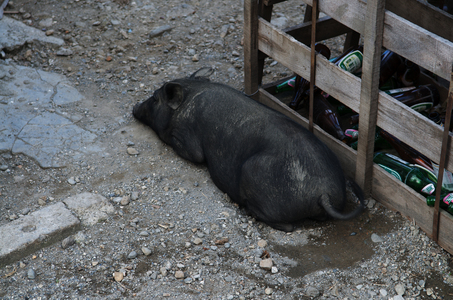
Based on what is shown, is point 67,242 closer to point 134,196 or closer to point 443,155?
point 134,196

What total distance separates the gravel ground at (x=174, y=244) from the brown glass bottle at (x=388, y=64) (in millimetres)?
1098

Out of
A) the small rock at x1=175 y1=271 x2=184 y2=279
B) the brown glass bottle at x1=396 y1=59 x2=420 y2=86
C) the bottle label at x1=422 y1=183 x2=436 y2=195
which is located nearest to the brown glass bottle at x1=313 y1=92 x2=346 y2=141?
the brown glass bottle at x1=396 y1=59 x2=420 y2=86

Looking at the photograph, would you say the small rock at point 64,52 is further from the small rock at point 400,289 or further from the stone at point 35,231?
the small rock at point 400,289

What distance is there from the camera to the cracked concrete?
3814 millimetres

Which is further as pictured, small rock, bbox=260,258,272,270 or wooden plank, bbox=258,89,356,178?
wooden plank, bbox=258,89,356,178

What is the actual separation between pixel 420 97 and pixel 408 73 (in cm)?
33

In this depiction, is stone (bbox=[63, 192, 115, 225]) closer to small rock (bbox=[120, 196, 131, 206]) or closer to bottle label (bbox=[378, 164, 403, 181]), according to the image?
small rock (bbox=[120, 196, 131, 206])

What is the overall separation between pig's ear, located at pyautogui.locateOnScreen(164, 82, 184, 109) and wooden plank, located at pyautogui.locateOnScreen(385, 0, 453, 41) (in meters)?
1.67

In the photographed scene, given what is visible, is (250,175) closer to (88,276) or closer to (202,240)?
(202,240)

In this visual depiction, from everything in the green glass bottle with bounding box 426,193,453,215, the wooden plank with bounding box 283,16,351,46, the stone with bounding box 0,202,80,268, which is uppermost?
the wooden plank with bounding box 283,16,351,46

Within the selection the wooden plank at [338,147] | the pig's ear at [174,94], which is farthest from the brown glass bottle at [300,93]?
the pig's ear at [174,94]

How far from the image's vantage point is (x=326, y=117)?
3.64m

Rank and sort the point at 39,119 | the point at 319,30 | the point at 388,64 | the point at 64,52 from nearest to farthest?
the point at 388,64, the point at 319,30, the point at 39,119, the point at 64,52

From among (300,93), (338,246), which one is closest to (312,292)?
(338,246)
